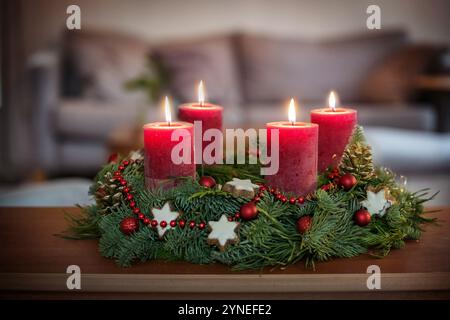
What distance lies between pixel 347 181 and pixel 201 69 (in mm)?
2965

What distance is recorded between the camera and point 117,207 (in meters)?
0.86

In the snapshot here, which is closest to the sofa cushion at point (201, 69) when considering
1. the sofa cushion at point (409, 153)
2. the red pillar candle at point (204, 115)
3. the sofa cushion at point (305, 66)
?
the sofa cushion at point (305, 66)

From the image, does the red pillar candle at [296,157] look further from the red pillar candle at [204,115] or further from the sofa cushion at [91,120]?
the sofa cushion at [91,120]

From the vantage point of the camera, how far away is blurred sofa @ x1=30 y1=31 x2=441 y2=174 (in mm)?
3496

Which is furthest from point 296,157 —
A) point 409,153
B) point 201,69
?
point 201,69

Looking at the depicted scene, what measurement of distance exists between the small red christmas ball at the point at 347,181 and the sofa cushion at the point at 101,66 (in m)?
2.84

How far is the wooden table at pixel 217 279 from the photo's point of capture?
2.51 ft

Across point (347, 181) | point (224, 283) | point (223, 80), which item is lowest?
point (224, 283)

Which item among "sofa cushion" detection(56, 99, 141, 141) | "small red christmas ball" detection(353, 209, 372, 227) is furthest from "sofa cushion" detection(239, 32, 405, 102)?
"small red christmas ball" detection(353, 209, 372, 227)

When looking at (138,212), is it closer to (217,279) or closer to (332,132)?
(217,279)

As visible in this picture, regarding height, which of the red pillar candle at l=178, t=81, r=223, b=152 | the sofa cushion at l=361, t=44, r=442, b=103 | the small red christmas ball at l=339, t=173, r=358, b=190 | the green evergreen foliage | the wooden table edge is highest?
the sofa cushion at l=361, t=44, r=442, b=103

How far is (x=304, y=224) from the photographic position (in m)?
0.81

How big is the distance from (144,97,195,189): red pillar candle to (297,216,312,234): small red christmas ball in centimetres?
16

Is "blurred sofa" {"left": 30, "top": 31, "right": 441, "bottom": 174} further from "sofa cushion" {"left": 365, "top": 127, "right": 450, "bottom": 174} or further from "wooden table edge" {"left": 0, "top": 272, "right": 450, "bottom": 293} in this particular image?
"wooden table edge" {"left": 0, "top": 272, "right": 450, "bottom": 293}
